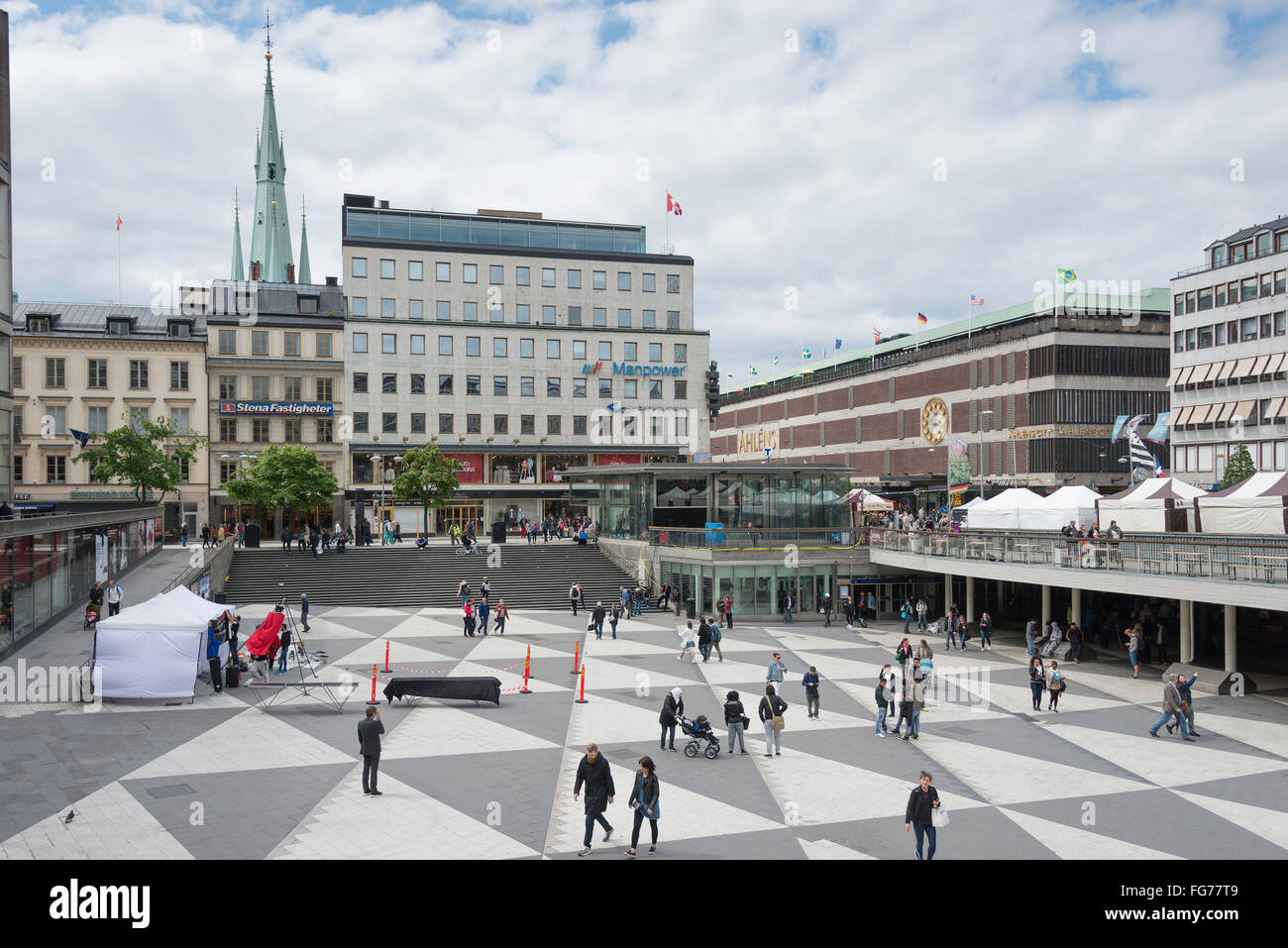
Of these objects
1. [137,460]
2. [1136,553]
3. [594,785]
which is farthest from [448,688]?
[137,460]

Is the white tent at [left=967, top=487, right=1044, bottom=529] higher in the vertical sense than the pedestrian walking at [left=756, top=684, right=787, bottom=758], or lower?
higher

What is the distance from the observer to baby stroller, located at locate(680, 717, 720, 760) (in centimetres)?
1945

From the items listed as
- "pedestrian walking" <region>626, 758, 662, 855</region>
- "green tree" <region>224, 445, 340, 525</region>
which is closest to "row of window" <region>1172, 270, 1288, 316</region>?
"green tree" <region>224, 445, 340, 525</region>

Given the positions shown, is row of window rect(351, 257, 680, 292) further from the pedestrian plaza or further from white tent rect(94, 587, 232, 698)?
white tent rect(94, 587, 232, 698)

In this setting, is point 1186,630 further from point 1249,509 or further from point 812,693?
point 812,693

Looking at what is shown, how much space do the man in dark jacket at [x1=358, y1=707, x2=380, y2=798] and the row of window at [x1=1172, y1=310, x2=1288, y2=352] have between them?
66.7 metres

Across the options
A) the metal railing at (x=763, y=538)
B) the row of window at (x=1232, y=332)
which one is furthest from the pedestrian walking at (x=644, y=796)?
the row of window at (x=1232, y=332)

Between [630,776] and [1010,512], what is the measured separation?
26.9 meters

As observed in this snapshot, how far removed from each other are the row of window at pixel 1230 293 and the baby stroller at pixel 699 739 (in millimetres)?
61340

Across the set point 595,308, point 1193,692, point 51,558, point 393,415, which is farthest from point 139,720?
point 595,308

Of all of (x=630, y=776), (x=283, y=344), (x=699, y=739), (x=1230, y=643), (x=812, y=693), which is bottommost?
(x=630, y=776)

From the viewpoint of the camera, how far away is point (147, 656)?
23.3m
